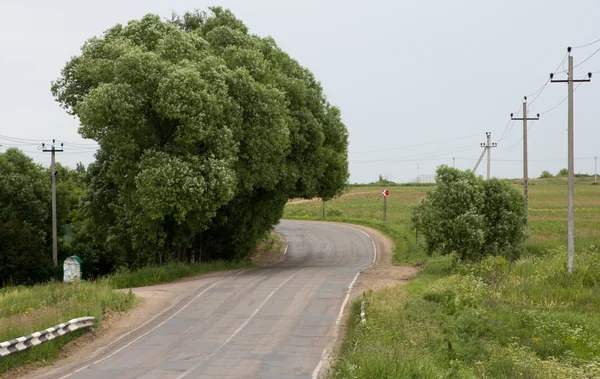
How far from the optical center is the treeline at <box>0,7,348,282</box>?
32719 millimetres

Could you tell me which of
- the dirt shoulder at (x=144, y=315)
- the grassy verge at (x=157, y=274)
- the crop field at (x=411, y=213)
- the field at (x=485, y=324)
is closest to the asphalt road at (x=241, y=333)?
the dirt shoulder at (x=144, y=315)

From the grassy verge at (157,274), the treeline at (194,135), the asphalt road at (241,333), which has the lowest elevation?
the asphalt road at (241,333)

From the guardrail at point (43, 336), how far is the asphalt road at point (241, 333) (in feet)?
4.28

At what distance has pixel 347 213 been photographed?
271ft

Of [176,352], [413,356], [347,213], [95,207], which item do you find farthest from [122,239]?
[347,213]

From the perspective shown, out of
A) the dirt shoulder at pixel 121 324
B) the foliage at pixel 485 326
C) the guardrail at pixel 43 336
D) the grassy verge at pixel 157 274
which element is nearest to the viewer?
the foliage at pixel 485 326

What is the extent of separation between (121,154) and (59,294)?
12433 millimetres

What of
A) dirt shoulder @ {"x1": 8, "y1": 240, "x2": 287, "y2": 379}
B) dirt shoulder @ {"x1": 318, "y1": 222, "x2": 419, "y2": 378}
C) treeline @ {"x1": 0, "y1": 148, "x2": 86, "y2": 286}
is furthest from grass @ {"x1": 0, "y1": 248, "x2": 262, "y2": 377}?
treeline @ {"x1": 0, "y1": 148, "x2": 86, "y2": 286}

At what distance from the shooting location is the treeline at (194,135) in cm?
3272

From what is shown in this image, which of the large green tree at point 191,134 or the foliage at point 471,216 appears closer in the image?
the large green tree at point 191,134

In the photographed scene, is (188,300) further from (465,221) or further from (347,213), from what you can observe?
(347,213)

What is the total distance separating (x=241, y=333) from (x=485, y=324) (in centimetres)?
741

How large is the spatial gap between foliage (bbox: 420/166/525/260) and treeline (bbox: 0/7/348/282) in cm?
899

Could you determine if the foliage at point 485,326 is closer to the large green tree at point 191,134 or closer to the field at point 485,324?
the field at point 485,324
